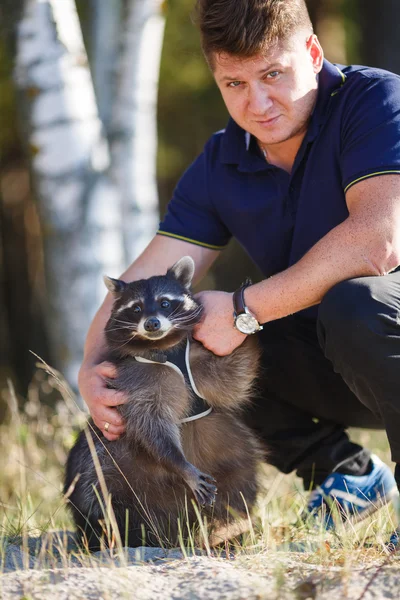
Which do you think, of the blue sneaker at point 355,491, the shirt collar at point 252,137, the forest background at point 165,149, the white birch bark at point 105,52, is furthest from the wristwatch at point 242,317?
the forest background at point 165,149

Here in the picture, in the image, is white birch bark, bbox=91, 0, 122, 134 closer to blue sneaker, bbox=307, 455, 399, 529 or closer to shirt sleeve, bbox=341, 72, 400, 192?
shirt sleeve, bbox=341, 72, 400, 192

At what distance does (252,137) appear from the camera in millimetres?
3658

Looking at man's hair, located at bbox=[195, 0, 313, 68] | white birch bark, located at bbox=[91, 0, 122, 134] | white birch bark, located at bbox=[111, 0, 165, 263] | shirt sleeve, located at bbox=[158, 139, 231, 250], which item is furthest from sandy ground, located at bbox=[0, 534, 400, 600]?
white birch bark, located at bbox=[91, 0, 122, 134]

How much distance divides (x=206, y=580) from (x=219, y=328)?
1195 millimetres

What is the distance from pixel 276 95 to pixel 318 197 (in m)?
0.49

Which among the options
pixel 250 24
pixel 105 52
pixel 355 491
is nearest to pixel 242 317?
pixel 355 491

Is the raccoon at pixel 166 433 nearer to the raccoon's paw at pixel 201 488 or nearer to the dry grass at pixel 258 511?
the raccoon's paw at pixel 201 488

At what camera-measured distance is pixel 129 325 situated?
340 centimetres

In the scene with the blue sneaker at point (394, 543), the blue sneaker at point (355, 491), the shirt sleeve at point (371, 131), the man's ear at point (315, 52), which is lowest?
the blue sneaker at point (355, 491)

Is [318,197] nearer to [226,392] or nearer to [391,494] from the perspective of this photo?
[226,392]

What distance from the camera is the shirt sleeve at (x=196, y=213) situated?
12.2 feet

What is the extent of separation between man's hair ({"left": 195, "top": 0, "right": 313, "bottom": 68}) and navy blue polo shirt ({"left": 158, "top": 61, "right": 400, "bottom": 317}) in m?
0.34

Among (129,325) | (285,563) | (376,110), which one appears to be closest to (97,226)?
(129,325)

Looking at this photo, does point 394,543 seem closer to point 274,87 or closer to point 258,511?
point 258,511
